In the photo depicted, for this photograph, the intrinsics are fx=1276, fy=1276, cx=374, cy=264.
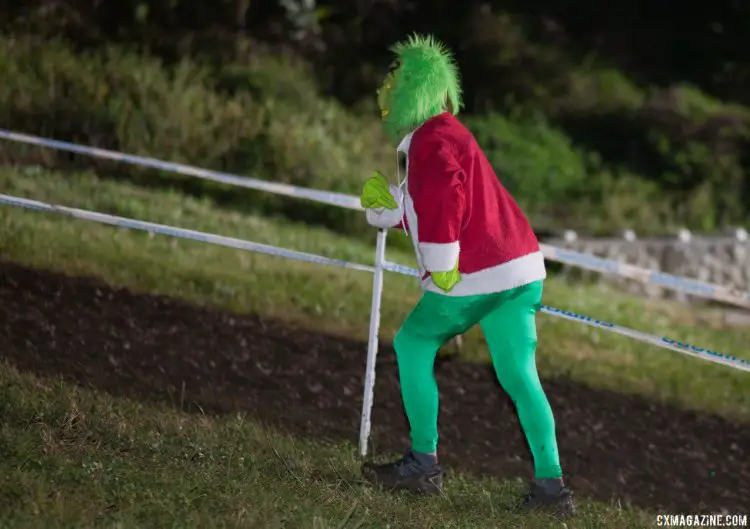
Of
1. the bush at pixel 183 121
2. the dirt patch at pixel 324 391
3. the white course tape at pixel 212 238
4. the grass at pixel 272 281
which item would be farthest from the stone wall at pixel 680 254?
the white course tape at pixel 212 238

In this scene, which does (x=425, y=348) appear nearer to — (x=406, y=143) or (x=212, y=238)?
(x=406, y=143)

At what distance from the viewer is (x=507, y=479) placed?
5695 millimetres

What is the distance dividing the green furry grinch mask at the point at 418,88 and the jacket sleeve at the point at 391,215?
0.29 metres

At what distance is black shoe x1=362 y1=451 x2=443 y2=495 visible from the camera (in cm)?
486

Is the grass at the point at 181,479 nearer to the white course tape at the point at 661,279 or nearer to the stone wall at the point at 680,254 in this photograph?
the white course tape at the point at 661,279

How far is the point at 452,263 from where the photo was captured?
4.46m

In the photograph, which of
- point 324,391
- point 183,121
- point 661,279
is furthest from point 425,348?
point 183,121

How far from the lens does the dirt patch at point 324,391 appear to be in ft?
20.0

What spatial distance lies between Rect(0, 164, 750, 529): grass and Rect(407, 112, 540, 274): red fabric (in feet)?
3.27

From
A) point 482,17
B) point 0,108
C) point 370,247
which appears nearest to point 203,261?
point 370,247

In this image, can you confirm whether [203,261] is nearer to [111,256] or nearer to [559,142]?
[111,256]

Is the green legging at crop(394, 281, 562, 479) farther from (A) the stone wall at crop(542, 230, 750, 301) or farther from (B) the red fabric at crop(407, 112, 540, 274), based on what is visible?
(A) the stone wall at crop(542, 230, 750, 301)

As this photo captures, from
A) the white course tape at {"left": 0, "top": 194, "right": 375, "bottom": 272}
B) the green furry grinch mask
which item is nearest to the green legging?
the green furry grinch mask

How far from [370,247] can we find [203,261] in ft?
8.27
